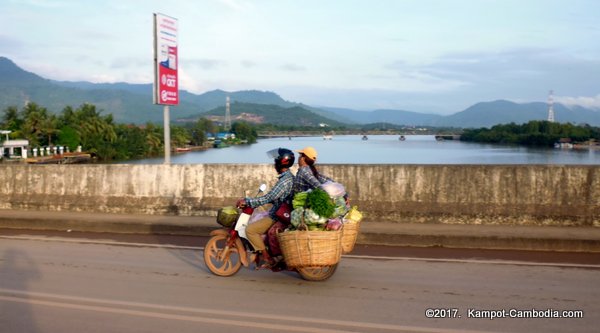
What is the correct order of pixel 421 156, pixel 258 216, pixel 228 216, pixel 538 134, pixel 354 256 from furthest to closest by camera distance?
pixel 538 134, pixel 421 156, pixel 354 256, pixel 228 216, pixel 258 216

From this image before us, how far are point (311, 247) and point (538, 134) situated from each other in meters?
125

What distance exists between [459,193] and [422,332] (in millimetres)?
6589

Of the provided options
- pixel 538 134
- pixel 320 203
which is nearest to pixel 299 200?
pixel 320 203

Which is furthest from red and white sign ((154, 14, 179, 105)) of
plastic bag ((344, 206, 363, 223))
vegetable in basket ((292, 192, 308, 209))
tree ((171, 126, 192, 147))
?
tree ((171, 126, 192, 147))

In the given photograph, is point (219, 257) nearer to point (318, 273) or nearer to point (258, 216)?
point (258, 216)

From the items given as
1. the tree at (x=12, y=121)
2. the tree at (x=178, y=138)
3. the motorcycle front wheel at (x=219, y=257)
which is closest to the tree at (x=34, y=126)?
the tree at (x=12, y=121)

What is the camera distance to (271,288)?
7512 millimetres

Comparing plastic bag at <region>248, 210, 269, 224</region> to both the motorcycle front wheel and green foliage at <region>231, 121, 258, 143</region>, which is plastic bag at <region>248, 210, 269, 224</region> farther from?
green foliage at <region>231, 121, 258, 143</region>

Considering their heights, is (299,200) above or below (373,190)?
above

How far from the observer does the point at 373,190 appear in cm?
1240

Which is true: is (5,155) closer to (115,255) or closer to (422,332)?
(115,255)

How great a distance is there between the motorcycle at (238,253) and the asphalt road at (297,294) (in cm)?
12

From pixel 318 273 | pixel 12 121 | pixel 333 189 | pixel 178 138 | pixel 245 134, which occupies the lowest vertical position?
pixel 178 138

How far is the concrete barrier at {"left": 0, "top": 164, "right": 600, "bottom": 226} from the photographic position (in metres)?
11.5
